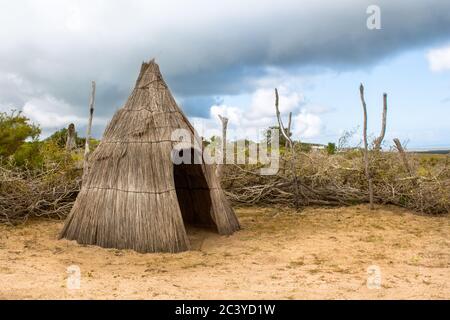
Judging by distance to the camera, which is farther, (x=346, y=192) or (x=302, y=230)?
(x=346, y=192)

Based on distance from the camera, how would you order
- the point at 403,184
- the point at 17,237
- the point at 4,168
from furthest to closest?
the point at 403,184 → the point at 4,168 → the point at 17,237

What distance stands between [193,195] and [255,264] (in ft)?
8.81

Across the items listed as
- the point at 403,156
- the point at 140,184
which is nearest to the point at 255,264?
the point at 140,184

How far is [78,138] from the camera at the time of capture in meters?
21.3

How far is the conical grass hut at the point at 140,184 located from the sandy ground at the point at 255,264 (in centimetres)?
24

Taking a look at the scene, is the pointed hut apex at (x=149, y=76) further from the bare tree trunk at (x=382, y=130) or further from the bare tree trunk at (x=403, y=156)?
the bare tree trunk at (x=403, y=156)

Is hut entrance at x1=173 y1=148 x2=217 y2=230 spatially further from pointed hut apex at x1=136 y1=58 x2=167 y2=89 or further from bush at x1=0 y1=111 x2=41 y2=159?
bush at x1=0 y1=111 x2=41 y2=159

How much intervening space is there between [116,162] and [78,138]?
15350 mm

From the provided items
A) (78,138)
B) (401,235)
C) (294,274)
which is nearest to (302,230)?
(401,235)

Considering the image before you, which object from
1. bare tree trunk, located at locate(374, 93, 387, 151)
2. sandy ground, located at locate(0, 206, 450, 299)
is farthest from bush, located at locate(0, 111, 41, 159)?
bare tree trunk, located at locate(374, 93, 387, 151)

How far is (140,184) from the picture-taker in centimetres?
659
